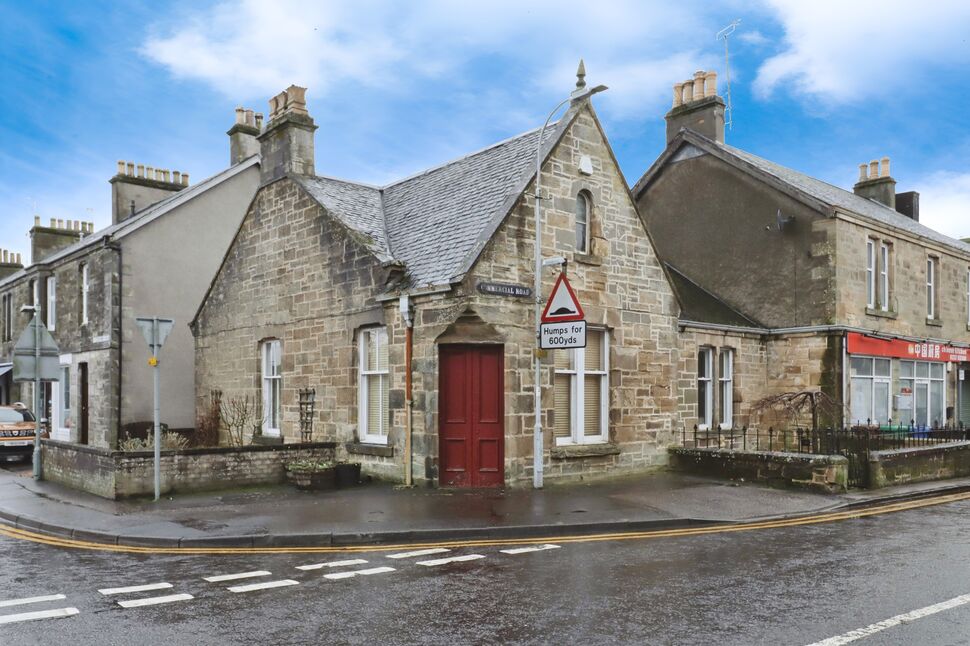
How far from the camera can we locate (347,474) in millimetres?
15250

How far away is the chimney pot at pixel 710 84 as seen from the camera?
1059 inches

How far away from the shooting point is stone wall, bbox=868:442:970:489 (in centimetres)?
1548

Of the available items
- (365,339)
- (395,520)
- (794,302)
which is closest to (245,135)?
(365,339)

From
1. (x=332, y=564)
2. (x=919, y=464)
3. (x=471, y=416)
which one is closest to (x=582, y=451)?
(x=471, y=416)

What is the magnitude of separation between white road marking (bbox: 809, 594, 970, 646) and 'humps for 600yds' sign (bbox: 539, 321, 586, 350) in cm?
689

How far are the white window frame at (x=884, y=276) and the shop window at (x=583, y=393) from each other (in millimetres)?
12238

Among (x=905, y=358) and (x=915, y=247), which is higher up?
(x=915, y=247)

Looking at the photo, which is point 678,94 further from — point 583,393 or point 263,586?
point 263,586

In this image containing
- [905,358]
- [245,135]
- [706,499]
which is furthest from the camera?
[245,135]

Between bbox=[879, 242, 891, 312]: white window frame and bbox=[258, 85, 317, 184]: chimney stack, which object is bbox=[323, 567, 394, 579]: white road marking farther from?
bbox=[879, 242, 891, 312]: white window frame

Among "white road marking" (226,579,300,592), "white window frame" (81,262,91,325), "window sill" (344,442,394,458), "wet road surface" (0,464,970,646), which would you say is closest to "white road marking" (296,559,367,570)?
"wet road surface" (0,464,970,646)

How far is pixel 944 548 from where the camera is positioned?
33.0ft

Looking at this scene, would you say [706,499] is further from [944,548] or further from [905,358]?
[905,358]

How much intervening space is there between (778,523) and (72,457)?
41.9ft
